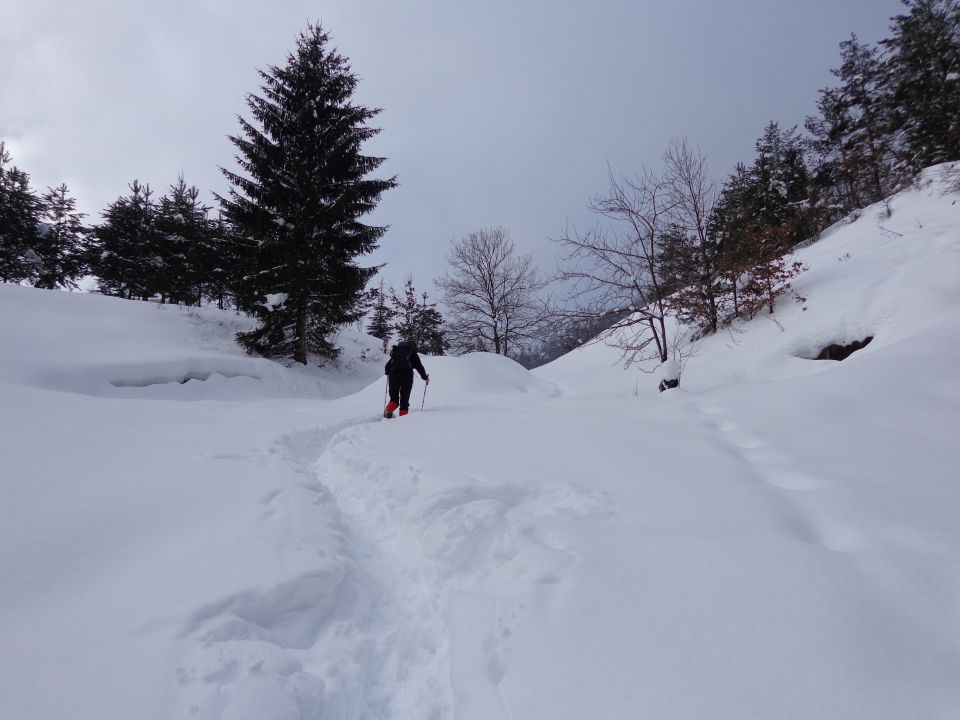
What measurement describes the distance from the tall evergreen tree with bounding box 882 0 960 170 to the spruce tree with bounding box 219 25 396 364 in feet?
63.0

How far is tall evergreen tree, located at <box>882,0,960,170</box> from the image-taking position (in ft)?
44.2

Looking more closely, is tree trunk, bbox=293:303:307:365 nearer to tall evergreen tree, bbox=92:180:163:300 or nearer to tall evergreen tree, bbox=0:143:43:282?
tall evergreen tree, bbox=92:180:163:300

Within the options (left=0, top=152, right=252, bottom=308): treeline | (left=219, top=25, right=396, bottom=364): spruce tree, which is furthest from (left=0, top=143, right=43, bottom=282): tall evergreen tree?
(left=219, top=25, right=396, bottom=364): spruce tree

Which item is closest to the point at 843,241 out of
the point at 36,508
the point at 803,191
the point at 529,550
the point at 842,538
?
the point at 803,191

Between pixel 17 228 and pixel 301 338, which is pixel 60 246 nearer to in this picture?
pixel 17 228

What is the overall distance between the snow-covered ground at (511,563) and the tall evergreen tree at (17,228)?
23.3 m

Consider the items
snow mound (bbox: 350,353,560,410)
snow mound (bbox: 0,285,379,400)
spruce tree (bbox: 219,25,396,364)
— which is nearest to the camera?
snow mound (bbox: 0,285,379,400)

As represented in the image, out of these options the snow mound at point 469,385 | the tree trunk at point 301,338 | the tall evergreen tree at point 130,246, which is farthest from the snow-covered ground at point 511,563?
the tall evergreen tree at point 130,246

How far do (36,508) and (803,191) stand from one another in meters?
31.1

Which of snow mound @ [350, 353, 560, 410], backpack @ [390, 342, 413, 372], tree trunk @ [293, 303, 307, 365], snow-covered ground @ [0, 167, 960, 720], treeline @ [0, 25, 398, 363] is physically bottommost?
snow-covered ground @ [0, 167, 960, 720]

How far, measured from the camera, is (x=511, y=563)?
2.24 metres

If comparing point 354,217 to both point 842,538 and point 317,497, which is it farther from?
point 842,538

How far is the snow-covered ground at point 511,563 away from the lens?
1.43m

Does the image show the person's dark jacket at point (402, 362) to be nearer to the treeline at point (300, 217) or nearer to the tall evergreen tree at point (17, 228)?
the treeline at point (300, 217)
